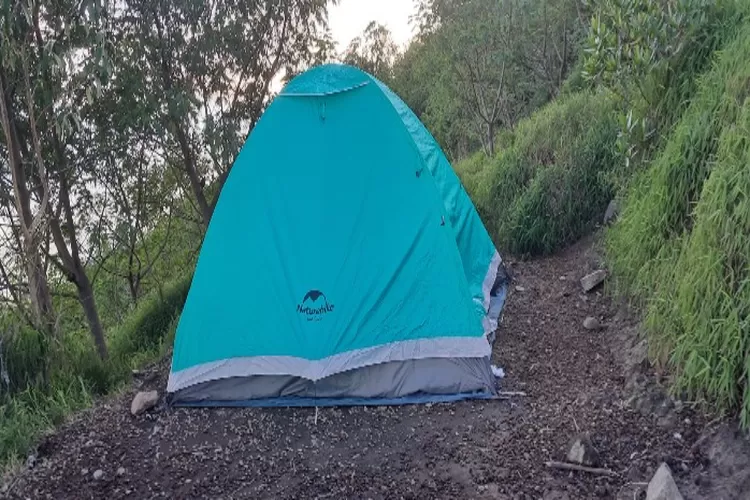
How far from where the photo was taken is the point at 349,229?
4.25m

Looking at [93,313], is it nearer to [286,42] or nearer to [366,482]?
[286,42]

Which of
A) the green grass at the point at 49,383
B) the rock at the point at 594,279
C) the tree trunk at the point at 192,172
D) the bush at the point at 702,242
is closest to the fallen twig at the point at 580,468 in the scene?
the bush at the point at 702,242

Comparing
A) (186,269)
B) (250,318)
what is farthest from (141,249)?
(250,318)

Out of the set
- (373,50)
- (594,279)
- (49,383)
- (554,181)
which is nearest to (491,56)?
(373,50)

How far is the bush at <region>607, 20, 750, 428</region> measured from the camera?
9.98 ft

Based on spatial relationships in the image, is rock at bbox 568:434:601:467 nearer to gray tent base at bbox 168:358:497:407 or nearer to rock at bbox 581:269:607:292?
gray tent base at bbox 168:358:497:407

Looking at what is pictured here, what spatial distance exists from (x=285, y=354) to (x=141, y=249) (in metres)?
5.29

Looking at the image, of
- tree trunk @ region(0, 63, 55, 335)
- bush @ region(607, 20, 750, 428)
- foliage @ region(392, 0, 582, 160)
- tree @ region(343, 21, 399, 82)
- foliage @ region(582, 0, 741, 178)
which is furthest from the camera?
tree @ region(343, 21, 399, 82)

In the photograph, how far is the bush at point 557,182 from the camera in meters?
5.80

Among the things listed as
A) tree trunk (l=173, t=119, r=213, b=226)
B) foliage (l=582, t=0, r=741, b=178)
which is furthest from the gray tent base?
tree trunk (l=173, t=119, r=213, b=226)

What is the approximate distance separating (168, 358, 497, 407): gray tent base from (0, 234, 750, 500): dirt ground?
0.07 m

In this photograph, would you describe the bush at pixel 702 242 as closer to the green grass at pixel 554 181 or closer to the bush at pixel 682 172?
the bush at pixel 682 172

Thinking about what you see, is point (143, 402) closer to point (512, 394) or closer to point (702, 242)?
point (512, 394)

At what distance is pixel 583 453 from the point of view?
3205 mm
